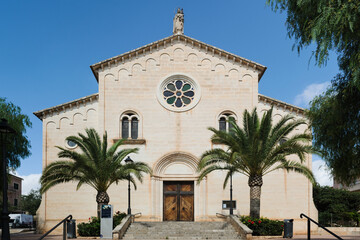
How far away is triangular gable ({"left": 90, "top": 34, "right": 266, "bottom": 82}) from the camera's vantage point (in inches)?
1259

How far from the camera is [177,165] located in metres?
31.2

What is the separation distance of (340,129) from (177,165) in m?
16.8

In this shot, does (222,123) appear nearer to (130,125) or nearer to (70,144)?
(130,125)

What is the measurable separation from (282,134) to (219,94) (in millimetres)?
9627

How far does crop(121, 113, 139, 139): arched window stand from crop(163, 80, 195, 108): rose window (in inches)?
109

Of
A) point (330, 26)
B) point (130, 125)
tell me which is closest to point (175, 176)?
point (130, 125)

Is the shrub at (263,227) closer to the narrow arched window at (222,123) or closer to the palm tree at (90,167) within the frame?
the palm tree at (90,167)

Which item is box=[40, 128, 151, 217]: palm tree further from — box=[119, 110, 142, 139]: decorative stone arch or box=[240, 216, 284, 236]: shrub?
box=[240, 216, 284, 236]: shrub

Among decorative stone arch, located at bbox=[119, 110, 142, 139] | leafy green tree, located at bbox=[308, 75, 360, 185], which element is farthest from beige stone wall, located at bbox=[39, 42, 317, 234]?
leafy green tree, located at bbox=[308, 75, 360, 185]

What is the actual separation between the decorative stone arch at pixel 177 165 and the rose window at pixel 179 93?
3.79 m

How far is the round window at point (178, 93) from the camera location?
31.6m

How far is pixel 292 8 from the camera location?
47.9 ft

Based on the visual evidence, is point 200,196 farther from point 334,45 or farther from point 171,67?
point 334,45

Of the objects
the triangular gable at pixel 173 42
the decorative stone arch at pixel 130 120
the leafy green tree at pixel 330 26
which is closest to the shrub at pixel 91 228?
the decorative stone arch at pixel 130 120
